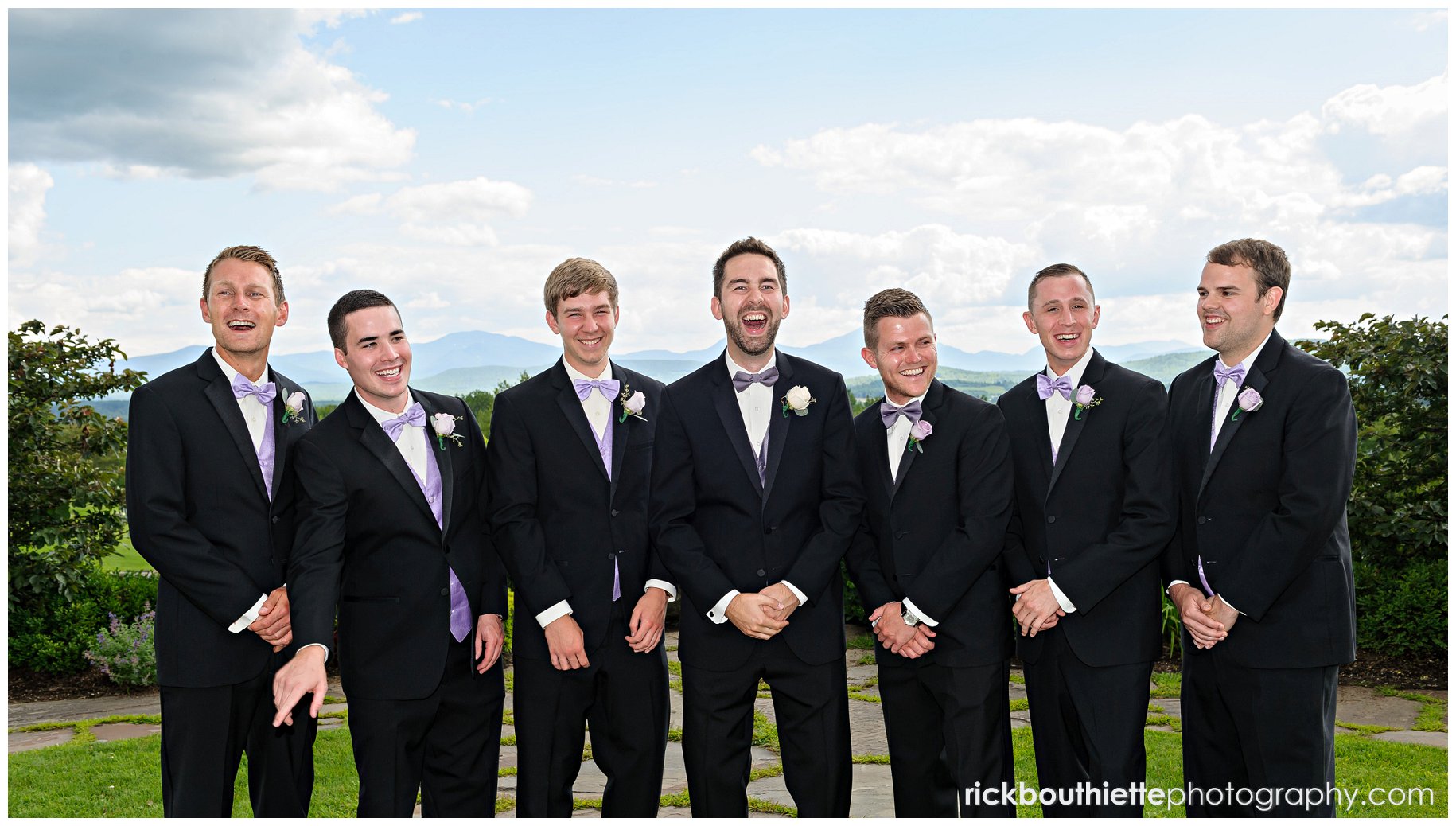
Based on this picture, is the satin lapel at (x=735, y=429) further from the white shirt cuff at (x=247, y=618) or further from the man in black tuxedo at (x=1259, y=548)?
the white shirt cuff at (x=247, y=618)

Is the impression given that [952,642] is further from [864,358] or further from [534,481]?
[534,481]

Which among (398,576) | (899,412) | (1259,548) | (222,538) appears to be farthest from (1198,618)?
(222,538)

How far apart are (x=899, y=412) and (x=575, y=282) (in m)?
1.55

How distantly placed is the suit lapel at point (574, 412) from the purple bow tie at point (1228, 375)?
106 inches

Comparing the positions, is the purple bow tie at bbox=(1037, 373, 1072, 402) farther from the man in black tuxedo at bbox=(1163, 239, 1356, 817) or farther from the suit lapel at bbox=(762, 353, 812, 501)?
the suit lapel at bbox=(762, 353, 812, 501)

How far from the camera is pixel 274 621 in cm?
442

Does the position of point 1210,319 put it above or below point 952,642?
above

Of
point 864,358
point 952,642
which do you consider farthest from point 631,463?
point 952,642

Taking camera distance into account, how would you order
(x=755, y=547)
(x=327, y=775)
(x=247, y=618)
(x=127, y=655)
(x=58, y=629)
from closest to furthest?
(x=247, y=618), (x=755, y=547), (x=327, y=775), (x=127, y=655), (x=58, y=629)

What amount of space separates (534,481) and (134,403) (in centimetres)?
166

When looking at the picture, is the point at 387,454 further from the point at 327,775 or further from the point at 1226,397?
the point at 1226,397

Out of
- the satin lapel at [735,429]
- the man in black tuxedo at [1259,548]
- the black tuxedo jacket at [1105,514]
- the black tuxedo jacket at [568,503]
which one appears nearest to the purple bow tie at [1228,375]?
the man in black tuxedo at [1259,548]

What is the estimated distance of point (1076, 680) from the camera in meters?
4.57

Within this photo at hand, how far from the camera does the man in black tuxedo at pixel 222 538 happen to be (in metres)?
4.34
